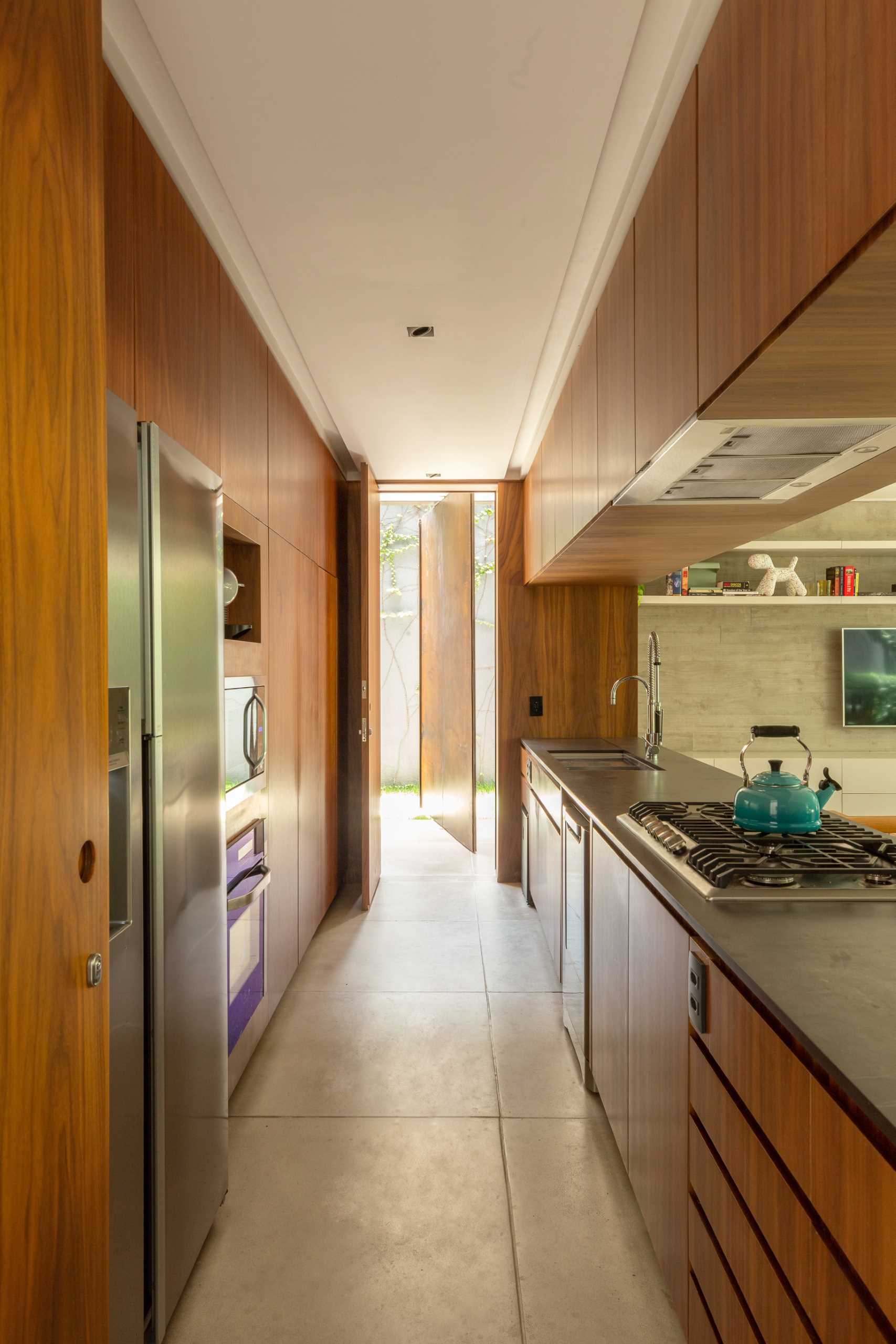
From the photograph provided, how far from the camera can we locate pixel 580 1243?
177 cm

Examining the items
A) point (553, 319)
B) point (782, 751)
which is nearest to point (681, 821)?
point (553, 319)

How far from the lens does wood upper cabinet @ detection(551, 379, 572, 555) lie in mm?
2938

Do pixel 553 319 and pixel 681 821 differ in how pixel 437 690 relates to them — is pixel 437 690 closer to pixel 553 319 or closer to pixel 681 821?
pixel 553 319

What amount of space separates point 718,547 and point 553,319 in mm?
1049

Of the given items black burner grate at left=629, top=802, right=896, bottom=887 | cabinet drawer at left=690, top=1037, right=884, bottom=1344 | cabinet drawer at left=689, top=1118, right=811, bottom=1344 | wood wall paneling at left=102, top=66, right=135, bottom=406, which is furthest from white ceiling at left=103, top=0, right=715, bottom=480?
cabinet drawer at left=689, top=1118, right=811, bottom=1344

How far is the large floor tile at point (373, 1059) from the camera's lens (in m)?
2.34

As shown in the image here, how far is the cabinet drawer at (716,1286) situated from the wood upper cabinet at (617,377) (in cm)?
156

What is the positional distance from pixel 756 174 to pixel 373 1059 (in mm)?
2557

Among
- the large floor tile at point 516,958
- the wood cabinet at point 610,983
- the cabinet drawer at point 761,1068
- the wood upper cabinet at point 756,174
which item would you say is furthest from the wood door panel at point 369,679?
the cabinet drawer at point 761,1068

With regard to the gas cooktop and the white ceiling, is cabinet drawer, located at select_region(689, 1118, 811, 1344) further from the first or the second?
the white ceiling

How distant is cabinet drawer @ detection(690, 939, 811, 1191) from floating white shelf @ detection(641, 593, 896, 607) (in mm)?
3567

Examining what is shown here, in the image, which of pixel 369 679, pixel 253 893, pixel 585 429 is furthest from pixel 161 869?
pixel 369 679

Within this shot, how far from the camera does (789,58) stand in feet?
3.43

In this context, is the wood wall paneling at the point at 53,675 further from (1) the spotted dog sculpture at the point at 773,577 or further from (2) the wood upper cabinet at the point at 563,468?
(1) the spotted dog sculpture at the point at 773,577
